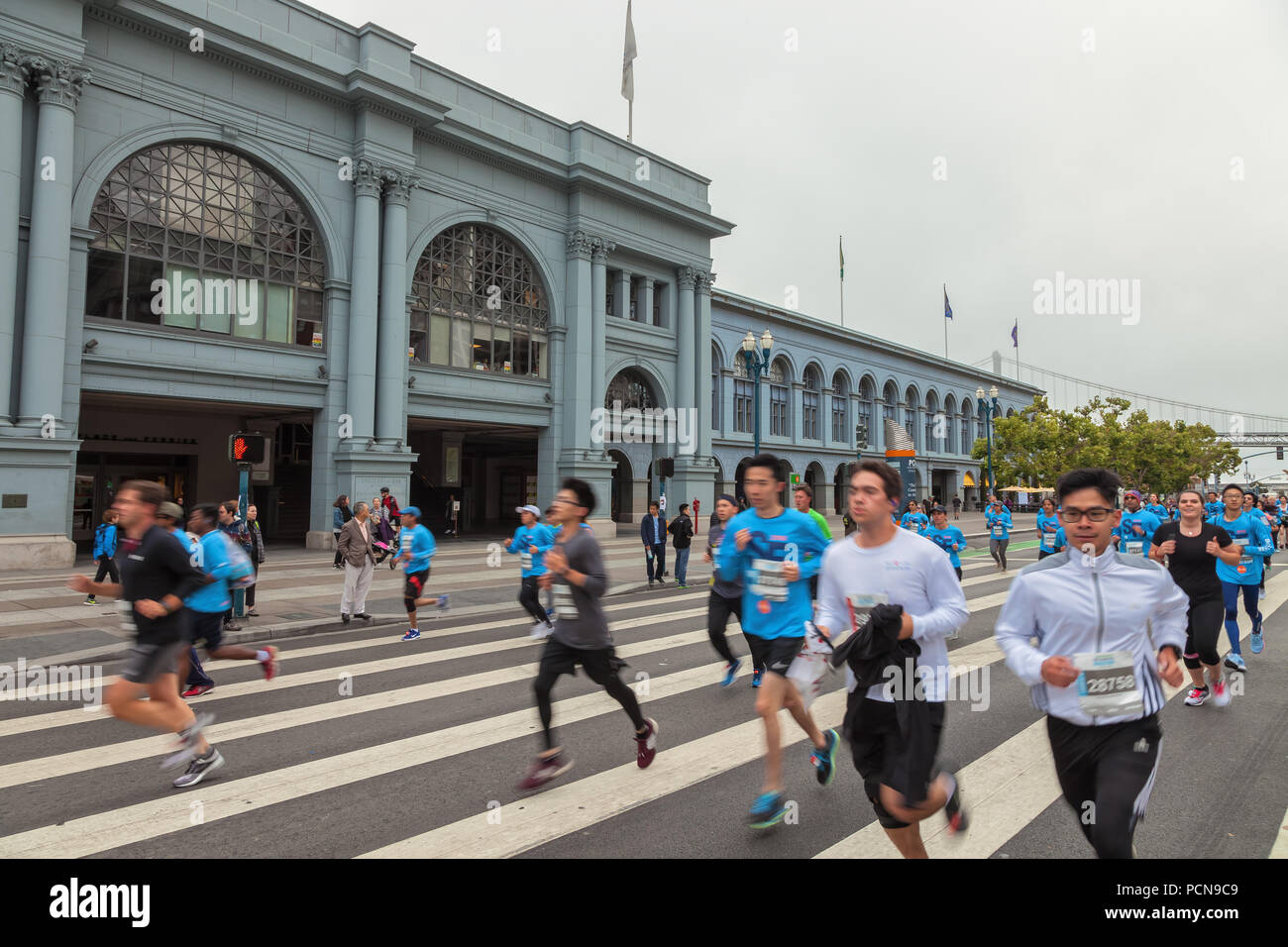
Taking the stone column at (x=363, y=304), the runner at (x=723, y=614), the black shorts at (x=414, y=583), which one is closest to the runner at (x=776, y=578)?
the runner at (x=723, y=614)

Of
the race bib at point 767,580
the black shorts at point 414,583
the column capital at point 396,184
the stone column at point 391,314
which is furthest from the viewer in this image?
the stone column at point 391,314

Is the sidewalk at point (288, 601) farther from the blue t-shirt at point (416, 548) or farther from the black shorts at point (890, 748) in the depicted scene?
the black shorts at point (890, 748)

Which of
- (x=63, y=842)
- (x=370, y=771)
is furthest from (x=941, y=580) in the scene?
(x=63, y=842)

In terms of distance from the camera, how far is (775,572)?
485 centimetres

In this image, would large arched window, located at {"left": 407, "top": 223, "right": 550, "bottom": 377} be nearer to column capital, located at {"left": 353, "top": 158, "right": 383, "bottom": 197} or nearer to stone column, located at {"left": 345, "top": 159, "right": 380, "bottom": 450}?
stone column, located at {"left": 345, "top": 159, "right": 380, "bottom": 450}

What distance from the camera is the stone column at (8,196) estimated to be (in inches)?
694

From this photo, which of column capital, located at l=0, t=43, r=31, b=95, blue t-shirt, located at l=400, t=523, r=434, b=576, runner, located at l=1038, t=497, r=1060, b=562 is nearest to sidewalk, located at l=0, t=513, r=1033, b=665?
blue t-shirt, located at l=400, t=523, r=434, b=576

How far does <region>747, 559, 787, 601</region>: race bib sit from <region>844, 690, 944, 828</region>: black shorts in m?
1.39

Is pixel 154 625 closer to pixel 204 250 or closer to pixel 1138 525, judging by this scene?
pixel 1138 525

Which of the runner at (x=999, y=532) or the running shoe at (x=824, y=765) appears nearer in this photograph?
the running shoe at (x=824, y=765)

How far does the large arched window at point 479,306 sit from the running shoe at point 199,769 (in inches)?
873

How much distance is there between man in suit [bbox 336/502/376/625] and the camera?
11305mm

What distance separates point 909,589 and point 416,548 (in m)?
8.00
